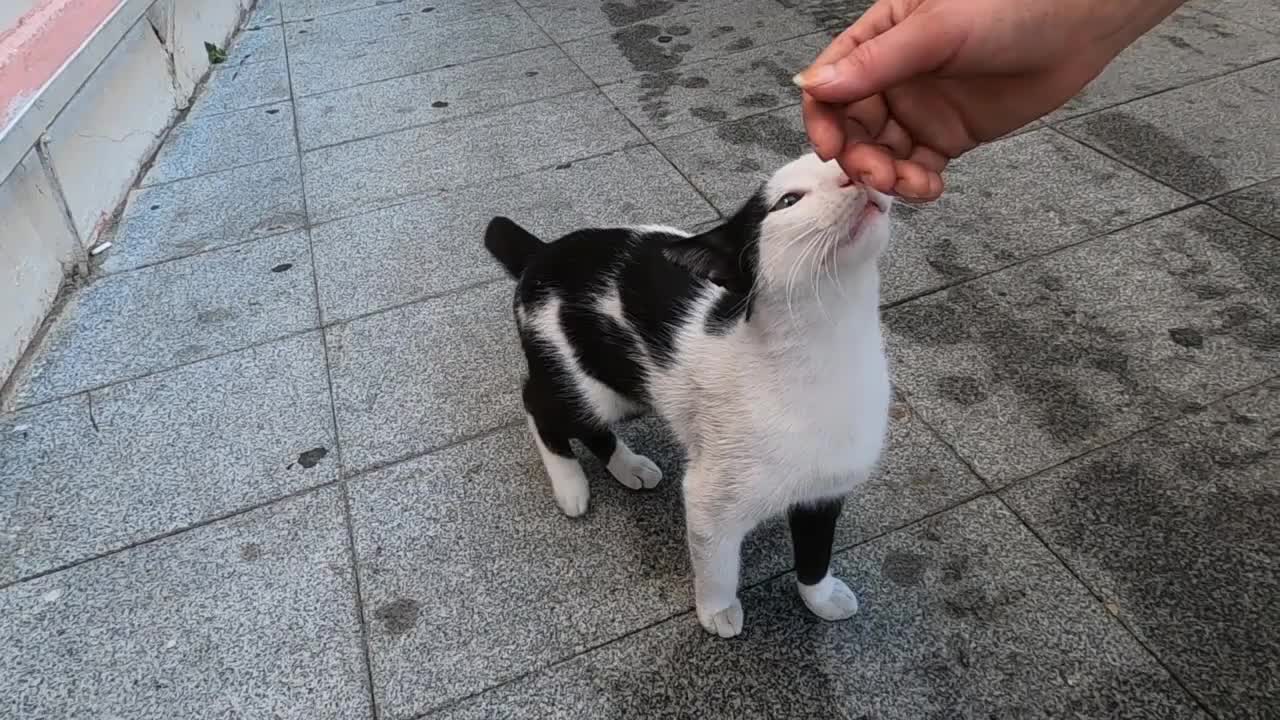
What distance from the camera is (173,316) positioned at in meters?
3.43

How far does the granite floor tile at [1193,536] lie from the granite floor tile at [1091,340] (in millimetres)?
98

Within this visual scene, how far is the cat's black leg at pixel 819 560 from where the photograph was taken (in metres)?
1.90

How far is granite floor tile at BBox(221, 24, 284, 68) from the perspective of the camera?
5909 mm

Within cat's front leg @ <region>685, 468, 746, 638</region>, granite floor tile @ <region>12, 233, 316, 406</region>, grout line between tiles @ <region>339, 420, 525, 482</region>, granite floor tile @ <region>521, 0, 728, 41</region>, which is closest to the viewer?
cat's front leg @ <region>685, 468, 746, 638</region>

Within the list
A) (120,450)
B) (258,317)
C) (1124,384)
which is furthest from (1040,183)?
(120,450)

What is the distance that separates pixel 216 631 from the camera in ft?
7.32

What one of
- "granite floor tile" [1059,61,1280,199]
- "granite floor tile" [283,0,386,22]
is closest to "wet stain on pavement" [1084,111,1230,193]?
"granite floor tile" [1059,61,1280,199]

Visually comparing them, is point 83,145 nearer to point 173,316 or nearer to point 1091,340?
point 173,316

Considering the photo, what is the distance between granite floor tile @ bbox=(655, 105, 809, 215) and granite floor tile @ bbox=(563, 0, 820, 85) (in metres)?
0.96

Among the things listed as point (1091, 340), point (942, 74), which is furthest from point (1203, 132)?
point (942, 74)

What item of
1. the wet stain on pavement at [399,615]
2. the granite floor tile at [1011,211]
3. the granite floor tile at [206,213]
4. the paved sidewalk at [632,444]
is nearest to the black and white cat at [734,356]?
the paved sidewalk at [632,444]

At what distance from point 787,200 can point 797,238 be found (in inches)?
3.8

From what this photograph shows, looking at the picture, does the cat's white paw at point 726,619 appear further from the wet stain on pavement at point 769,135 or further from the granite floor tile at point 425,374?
the wet stain on pavement at point 769,135

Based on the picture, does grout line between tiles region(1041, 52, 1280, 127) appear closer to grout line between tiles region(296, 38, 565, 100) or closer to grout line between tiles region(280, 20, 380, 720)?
grout line between tiles region(296, 38, 565, 100)
